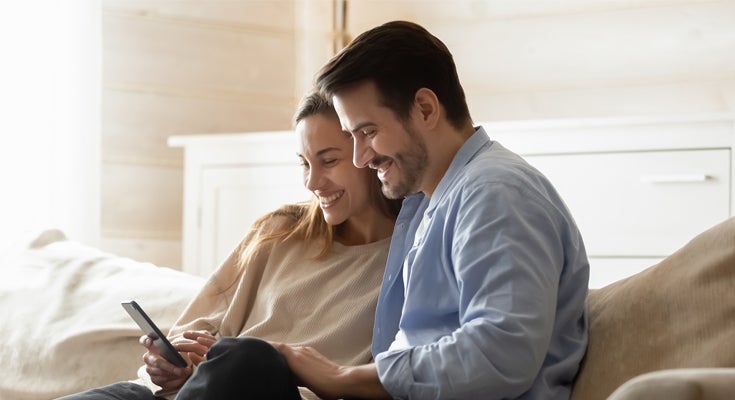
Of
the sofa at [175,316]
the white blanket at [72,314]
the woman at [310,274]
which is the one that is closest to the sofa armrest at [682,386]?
the sofa at [175,316]

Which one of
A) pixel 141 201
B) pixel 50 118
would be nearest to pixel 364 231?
pixel 50 118

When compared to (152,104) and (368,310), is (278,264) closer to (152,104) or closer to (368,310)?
(368,310)

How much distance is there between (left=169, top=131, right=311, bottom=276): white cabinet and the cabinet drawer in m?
0.79

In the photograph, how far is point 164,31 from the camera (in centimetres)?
381

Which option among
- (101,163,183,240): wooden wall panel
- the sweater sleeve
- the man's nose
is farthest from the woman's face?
(101,163,183,240): wooden wall panel

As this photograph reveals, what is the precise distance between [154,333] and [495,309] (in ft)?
2.04

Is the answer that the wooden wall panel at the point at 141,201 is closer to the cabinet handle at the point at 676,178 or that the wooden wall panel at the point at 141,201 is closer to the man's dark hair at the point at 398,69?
the cabinet handle at the point at 676,178

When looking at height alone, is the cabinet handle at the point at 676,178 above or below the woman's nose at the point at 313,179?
below

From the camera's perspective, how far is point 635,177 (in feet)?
8.94

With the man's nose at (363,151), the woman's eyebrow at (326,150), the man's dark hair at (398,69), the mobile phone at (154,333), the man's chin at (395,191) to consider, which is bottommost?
the mobile phone at (154,333)

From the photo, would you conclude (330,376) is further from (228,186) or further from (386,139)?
(228,186)

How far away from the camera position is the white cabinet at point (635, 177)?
2629 mm

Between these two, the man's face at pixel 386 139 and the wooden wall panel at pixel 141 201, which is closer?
the man's face at pixel 386 139

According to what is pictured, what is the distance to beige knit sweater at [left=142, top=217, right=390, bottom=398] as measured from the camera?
183cm
